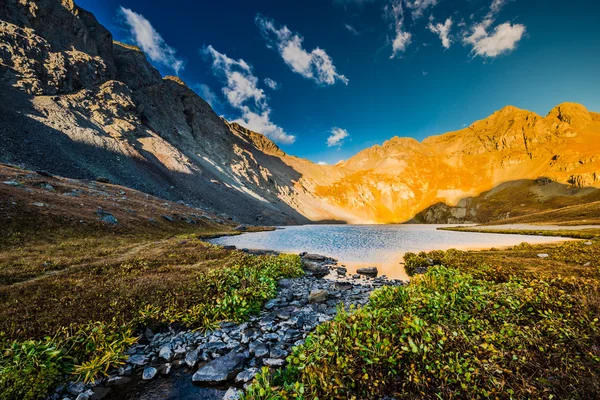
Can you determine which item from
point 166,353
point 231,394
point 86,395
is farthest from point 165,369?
point 231,394

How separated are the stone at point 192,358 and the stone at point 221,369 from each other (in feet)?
2.03

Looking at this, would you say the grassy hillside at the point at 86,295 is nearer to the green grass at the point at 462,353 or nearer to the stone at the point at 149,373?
the stone at the point at 149,373

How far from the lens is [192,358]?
801 cm

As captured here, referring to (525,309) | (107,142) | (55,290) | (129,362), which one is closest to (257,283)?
(129,362)

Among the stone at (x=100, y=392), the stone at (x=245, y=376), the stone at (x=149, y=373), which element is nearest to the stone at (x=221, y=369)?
the stone at (x=245, y=376)

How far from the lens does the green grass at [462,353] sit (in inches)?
150

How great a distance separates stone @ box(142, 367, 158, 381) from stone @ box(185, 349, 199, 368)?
0.90 meters

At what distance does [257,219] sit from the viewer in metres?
115

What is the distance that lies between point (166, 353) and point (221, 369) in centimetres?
239

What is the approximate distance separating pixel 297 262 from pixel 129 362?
51.5 feet

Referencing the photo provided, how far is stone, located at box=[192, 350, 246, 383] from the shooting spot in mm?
7109

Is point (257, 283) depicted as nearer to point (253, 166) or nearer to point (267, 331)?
point (267, 331)

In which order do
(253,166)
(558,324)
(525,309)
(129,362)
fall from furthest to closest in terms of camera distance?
(253,166) < (129,362) < (525,309) < (558,324)

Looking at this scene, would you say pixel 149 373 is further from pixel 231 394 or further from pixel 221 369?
pixel 231 394
